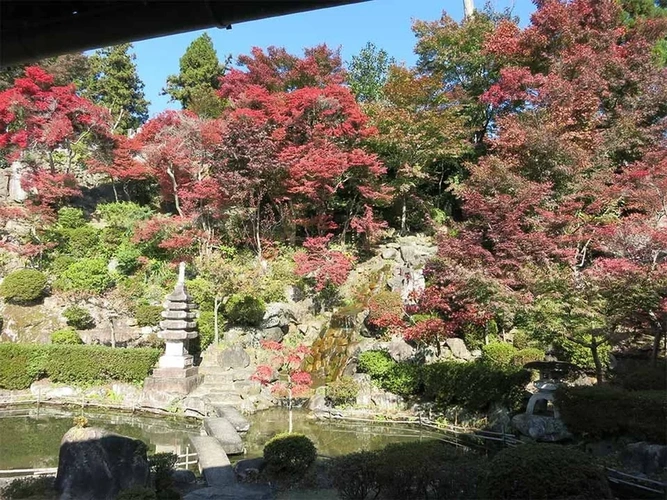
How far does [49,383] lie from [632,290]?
1511 cm

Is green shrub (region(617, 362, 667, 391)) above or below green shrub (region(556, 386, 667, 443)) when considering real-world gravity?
above

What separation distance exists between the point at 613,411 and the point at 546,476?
5.16 meters

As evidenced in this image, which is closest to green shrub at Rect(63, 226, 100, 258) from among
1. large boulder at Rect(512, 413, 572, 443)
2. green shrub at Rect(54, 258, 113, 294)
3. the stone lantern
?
green shrub at Rect(54, 258, 113, 294)

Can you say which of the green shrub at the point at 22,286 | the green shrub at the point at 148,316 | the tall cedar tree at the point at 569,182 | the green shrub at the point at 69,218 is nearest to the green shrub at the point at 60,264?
the green shrub at the point at 22,286

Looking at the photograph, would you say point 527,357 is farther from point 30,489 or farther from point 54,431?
point 54,431

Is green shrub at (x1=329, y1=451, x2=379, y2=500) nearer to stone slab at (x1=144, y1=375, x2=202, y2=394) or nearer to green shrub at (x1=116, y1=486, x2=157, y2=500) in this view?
green shrub at (x1=116, y1=486, x2=157, y2=500)

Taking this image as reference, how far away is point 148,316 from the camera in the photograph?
52.0 ft

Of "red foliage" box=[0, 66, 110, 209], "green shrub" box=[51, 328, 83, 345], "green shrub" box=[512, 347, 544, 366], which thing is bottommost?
"green shrub" box=[512, 347, 544, 366]

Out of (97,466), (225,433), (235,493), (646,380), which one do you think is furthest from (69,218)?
(646,380)

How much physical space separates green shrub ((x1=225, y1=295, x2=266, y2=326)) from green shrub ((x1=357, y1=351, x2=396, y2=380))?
4301 millimetres

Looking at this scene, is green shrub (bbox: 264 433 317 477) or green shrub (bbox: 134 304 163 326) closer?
green shrub (bbox: 264 433 317 477)

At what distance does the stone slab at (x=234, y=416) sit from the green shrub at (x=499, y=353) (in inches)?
242

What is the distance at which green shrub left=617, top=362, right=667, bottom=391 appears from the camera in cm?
870

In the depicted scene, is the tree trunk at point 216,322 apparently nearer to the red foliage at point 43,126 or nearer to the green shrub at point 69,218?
the green shrub at point 69,218
